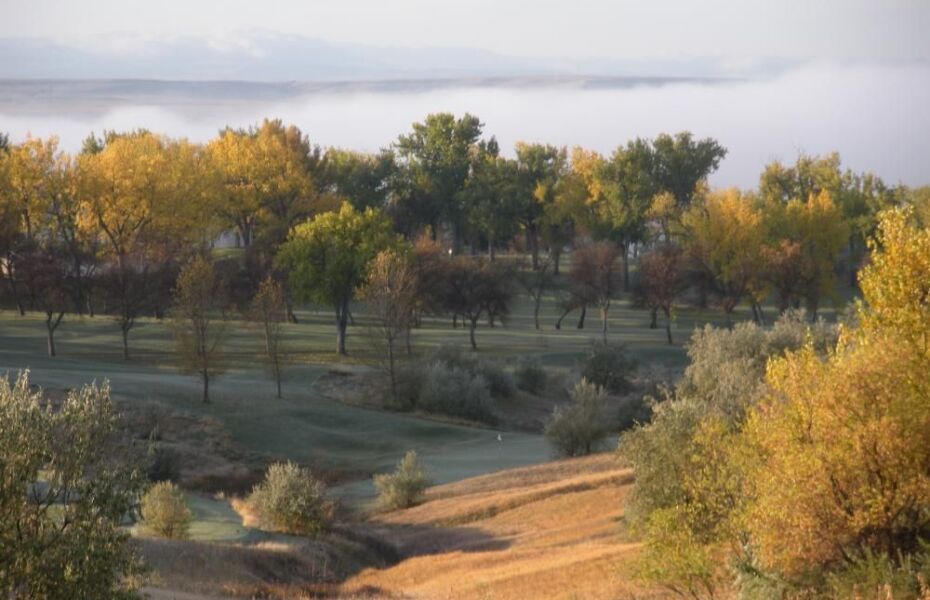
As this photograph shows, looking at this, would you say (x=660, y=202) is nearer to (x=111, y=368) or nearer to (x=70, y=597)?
(x=111, y=368)

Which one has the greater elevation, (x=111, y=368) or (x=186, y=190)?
(x=186, y=190)

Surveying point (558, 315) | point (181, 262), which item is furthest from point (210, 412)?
point (558, 315)

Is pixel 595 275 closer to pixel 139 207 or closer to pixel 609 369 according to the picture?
pixel 609 369

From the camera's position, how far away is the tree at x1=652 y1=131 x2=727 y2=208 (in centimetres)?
13625

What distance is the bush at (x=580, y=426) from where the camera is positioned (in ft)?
200

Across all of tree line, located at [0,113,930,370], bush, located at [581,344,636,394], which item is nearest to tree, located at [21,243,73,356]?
tree line, located at [0,113,930,370]

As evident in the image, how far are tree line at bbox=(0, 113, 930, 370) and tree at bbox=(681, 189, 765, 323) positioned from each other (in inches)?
7.1

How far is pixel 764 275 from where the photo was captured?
101812 millimetres

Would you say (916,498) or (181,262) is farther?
(181,262)

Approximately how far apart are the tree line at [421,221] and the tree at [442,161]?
21 centimetres

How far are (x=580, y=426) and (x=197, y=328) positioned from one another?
21.2 m

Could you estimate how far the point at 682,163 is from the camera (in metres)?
137

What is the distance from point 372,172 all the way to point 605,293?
43528 millimetres

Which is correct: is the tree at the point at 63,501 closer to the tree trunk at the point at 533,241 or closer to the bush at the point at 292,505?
the bush at the point at 292,505
